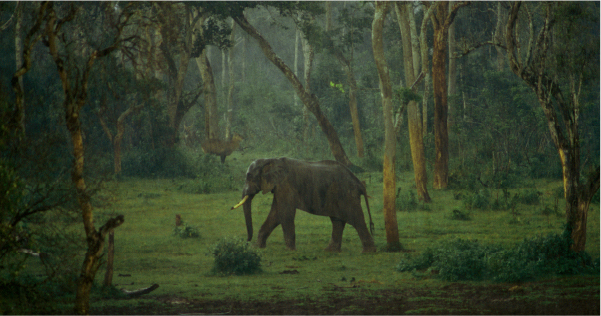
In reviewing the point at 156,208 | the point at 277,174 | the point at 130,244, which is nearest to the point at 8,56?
the point at 156,208

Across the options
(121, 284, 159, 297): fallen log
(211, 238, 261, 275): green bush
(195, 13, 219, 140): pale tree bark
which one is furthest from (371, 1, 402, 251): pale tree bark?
(195, 13, 219, 140): pale tree bark

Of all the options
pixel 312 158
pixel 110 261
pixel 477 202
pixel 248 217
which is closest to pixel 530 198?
pixel 477 202

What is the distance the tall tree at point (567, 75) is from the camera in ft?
30.5

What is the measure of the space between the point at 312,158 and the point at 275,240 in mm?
10639

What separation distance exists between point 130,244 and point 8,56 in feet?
25.9

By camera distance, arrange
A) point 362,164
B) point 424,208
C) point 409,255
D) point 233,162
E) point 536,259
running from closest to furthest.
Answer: point 536,259 < point 409,255 < point 424,208 < point 362,164 < point 233,162

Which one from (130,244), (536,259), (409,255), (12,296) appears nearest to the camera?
(12,296)

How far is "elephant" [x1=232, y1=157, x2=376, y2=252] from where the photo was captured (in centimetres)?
1150

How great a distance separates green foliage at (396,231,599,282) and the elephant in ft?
7.41

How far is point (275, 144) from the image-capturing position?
2614 centimetres

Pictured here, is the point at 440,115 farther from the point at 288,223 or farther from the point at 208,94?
the point at 208,94

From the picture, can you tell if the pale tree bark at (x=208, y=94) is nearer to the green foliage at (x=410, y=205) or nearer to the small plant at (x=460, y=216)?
the green foliage at (x=410, y=205)

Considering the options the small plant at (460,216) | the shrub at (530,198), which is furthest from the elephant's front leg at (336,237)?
the shrub at (530,198)

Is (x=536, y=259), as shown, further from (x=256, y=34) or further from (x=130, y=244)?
(x=256, y=34)
